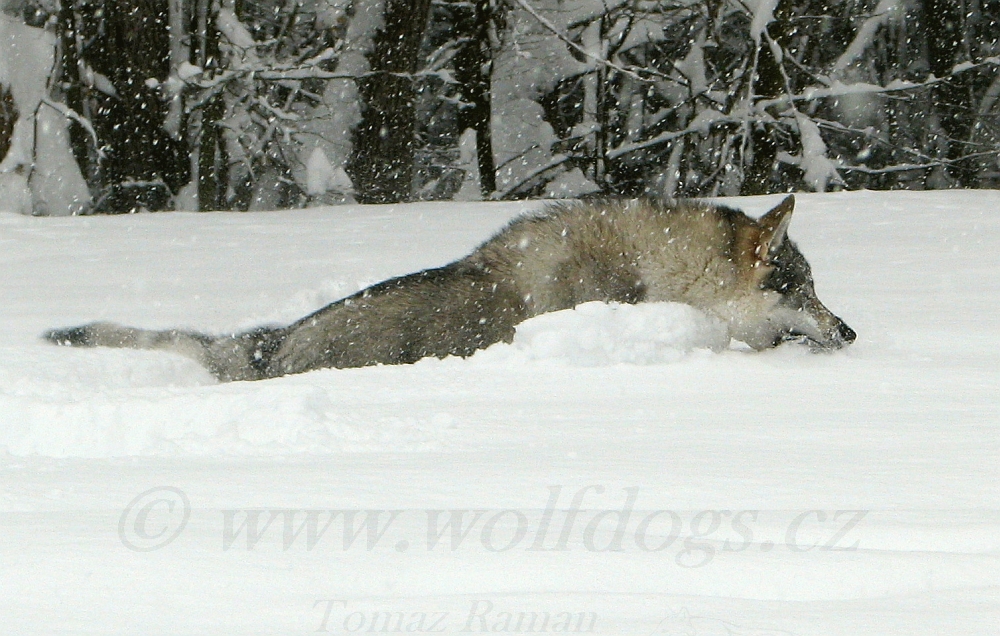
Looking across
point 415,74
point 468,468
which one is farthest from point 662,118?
point 468,468

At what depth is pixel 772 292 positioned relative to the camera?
5.17 metres

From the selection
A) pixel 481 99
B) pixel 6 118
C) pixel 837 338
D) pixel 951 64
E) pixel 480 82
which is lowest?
pixel 481 99

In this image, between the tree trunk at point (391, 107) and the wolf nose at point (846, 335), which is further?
the tree trunk at point (391, 107)

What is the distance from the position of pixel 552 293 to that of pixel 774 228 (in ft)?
3.53

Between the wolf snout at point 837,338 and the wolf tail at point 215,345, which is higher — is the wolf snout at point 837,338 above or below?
above

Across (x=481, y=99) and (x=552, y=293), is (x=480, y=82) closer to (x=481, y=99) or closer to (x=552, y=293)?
(x=481, y=99)

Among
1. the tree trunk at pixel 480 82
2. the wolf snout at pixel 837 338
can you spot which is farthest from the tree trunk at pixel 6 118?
the wolf snout at pixel 837 338

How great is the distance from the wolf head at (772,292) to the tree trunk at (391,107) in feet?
35.1

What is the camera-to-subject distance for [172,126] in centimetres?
1506

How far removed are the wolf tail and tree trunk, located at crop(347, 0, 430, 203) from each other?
407 inches

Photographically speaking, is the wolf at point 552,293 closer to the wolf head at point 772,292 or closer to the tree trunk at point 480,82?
the wolf head at point 772,292

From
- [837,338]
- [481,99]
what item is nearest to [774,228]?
[837,338]

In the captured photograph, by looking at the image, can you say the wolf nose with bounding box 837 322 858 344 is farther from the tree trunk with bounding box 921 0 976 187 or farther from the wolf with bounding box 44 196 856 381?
the tree trunk with bounding box 921 0 976 187

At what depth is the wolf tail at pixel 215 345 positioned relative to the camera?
16.5 ft
